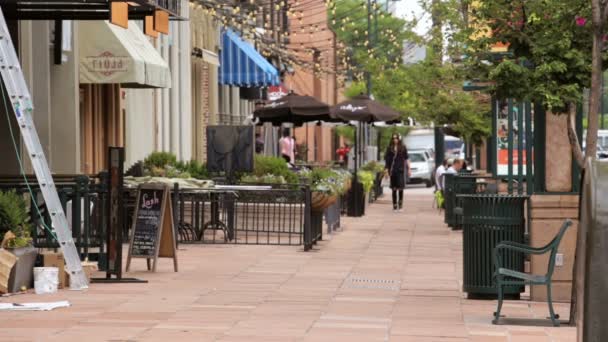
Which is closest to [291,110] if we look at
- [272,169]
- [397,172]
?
[272,169]

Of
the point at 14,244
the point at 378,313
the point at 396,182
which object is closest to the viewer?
the point at 378,313

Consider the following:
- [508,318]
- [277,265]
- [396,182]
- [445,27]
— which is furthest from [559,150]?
[396,182]

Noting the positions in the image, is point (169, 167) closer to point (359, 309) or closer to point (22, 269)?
point (22, 269)

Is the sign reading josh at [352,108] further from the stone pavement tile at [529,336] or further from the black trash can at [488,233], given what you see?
the stone pavement tile at [529,336]

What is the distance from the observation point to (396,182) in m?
37.4

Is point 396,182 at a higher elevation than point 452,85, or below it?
below

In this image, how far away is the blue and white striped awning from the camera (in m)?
39.6

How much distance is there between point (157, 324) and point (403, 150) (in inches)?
1079

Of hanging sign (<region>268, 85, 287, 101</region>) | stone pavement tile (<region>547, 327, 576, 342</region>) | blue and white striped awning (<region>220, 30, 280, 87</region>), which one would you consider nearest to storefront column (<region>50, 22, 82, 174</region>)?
stone pavement tile (<region>547, 327, 576, 342</region>)

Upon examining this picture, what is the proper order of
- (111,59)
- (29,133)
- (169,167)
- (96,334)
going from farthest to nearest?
(169,167) < (111,59) < (29,133) < (96,334)

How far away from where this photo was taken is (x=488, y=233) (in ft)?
46.0

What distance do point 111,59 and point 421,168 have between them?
42.6 m

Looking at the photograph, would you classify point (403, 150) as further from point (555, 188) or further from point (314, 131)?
point (314, 131)

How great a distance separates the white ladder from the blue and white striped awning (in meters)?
25.5
